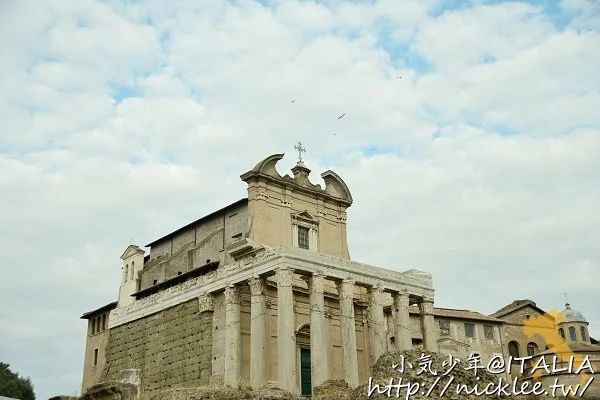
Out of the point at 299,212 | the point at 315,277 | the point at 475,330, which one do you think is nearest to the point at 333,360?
the point at 315,277

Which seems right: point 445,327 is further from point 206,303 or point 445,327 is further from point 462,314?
point 206,303

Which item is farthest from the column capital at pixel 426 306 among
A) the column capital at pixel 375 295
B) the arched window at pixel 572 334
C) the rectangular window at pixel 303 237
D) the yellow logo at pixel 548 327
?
the arched window at pixel 572 334

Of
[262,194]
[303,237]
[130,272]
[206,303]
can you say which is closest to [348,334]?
[206,303]

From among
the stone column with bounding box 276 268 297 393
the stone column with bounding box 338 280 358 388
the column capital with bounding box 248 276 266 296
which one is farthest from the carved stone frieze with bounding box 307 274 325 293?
the column capital with bounding box 248 276 266 296

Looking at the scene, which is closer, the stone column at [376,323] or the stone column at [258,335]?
the stone column at [258,335]

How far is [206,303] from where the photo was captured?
1221 inches

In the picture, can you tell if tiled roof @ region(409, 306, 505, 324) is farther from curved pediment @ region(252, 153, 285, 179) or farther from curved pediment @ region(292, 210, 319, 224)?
curved pediment @ region(252, 153, 285, 179)

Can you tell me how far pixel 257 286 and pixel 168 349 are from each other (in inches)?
289

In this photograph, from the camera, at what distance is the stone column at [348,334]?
1085 inches

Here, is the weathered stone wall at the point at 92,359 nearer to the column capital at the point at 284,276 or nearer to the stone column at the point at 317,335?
the column capital at the point at 284,276

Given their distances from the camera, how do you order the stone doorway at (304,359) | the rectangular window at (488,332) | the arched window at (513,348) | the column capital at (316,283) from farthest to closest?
the arched window at (513,348), the rectangular window at (488,332), the stone doorway at (304,359), the column capital at (316,283)

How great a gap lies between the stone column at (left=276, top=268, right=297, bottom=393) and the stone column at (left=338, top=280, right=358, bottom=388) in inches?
96.1

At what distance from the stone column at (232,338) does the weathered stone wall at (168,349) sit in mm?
1500

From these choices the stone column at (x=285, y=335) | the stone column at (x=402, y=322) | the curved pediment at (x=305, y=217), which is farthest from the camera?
the curved pediment at (x=305, y=217)
